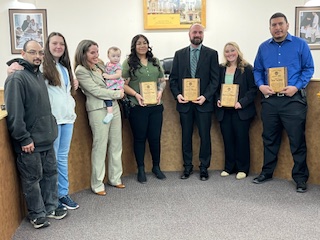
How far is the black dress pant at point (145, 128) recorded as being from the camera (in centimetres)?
361

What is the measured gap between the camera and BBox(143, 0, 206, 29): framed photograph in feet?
19.6

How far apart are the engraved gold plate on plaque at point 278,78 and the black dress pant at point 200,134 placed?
2.25ft

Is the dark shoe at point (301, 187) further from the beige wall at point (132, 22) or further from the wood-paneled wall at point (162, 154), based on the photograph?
the beige wall at point (132, 22)

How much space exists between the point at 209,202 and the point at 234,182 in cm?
61

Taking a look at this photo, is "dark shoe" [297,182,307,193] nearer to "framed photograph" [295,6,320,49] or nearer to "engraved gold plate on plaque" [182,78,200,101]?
"engraved gold plate on plaque" [182,78,200,101]

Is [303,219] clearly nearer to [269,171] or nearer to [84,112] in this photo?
[269,171]

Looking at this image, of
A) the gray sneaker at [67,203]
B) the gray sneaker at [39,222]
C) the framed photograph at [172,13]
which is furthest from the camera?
the framed photograph at [172,13]

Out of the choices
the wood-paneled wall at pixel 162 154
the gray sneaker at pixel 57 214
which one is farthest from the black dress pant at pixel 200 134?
the gray sneaker at pixel 57 214

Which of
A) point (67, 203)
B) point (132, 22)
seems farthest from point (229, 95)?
point (132, 22)

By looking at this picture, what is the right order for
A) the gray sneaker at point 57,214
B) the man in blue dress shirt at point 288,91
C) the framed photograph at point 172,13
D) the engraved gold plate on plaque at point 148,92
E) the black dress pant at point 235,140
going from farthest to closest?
the framed photograph at point 172,13
the black dress pant at point 235,140
the engraved gold plate on plaque at point 148,92
the man in blue dress shirt at point 288,91
the gray sneaker at point 57,214

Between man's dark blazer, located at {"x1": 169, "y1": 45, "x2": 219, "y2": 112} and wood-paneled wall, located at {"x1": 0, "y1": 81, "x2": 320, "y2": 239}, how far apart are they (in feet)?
0.91

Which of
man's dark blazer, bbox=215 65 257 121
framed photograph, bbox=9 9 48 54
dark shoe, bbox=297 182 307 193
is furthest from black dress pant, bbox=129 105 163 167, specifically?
framed photograph, bbox=9 9 48 54

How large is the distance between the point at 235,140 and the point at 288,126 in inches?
23.9

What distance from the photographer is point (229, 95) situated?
3.63m
